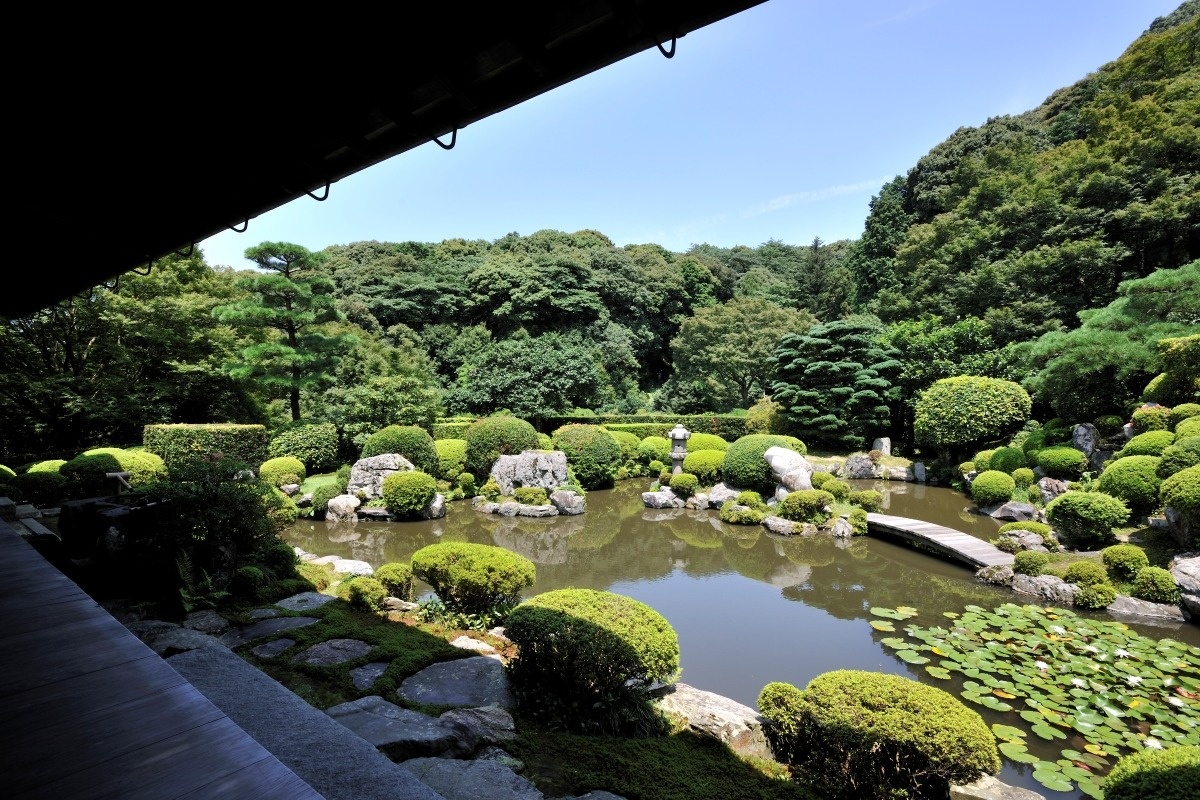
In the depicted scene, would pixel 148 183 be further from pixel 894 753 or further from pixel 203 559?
pixel 894 753

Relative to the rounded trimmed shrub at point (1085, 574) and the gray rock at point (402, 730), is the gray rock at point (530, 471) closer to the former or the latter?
the rounded trimmed shrub at point (1085, 574)

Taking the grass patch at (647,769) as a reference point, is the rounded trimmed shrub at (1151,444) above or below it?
above

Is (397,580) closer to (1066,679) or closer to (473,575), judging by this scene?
(473,575)

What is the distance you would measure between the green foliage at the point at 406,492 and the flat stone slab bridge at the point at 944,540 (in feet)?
28.9

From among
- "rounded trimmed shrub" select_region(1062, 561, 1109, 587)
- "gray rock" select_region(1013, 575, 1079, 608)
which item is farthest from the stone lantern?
"rounded trimmed shrub" select_region(1062, 561, 1109, 587)

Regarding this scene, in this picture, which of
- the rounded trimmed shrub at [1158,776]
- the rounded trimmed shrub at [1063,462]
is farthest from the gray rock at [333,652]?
the rounded trimmed shrub at [1063,462]

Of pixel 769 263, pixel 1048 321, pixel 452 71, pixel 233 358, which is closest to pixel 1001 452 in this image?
pixel 1048 321

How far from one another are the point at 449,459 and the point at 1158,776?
12.6 metres

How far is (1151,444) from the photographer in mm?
8555

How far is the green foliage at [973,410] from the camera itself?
522 inches

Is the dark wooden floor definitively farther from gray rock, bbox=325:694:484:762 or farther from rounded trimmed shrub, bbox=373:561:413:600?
rounded trimmed shrub, bbox=373:561:413:600

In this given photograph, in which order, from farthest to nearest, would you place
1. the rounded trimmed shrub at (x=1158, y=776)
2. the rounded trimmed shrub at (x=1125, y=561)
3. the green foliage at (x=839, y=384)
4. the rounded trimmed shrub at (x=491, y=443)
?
the green foliage at (x=839, y=384) < the rounded trimmed shrub at (x=491, y=443) < the rounded trimmed shrub at (x=1125, y=561) < the rounded trimmed shrub at (x=1158, y=776)

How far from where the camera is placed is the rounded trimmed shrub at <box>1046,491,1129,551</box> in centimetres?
769

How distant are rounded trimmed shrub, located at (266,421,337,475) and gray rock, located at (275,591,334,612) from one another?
9.09 meters
